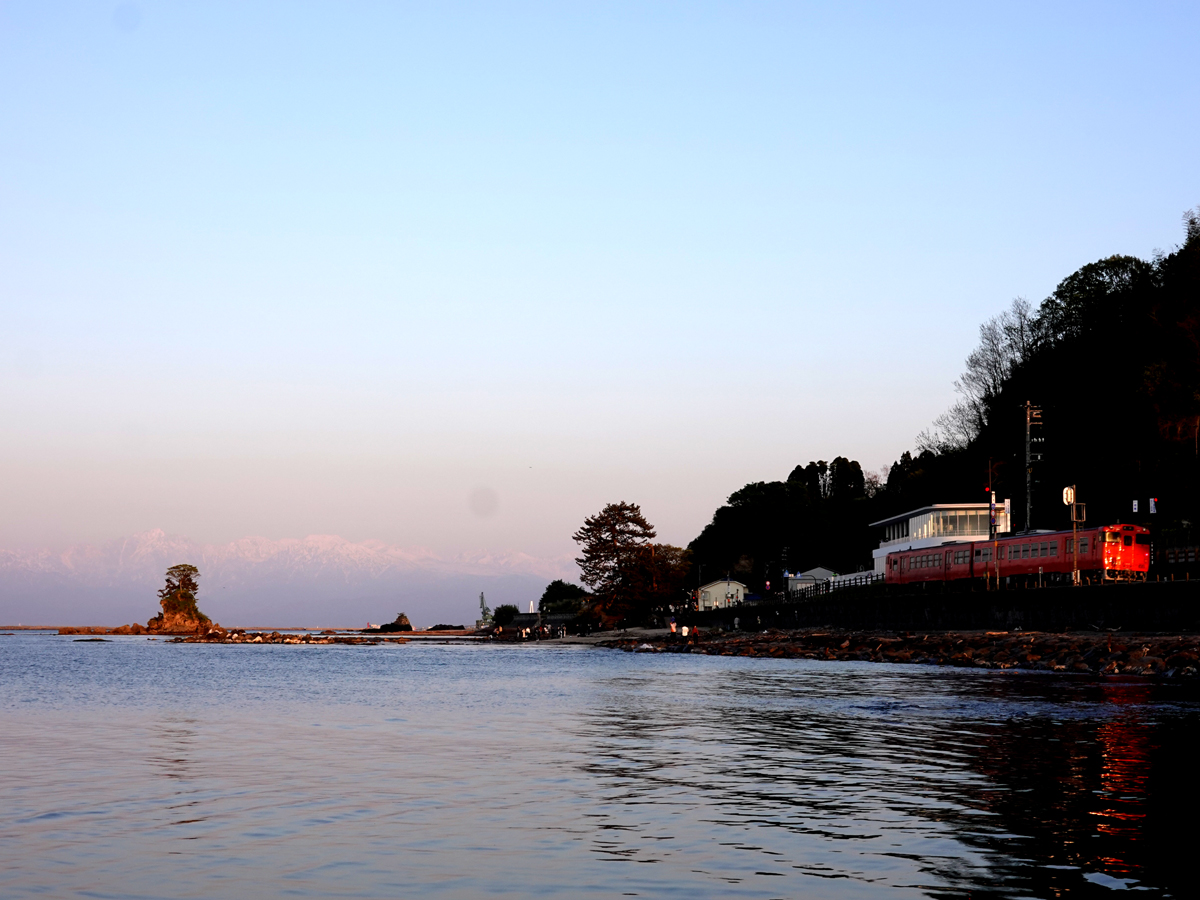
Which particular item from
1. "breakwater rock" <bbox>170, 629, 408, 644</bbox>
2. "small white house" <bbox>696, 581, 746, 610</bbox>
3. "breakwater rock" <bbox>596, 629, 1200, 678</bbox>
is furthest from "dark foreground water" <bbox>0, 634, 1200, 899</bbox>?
"breakwater rock" <bbox>170, 629, 408, 644</bbox>

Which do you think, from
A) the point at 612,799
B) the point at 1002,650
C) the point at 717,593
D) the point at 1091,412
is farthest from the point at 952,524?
the point at 612,799

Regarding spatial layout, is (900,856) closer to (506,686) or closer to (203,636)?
(506,686)

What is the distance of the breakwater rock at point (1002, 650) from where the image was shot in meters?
47.2

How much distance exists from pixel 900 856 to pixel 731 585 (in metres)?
143

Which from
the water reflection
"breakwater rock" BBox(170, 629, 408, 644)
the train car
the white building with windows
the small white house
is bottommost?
"breakwater rock" BBox(170, 629, 408, 644)

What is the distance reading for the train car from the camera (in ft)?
228

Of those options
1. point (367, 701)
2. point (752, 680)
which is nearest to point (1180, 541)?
point (752, 680)

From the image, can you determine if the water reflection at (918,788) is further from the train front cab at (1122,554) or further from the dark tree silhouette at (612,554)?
the dark tree silhouette at (612,554)

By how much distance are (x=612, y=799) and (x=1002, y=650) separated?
150 feet

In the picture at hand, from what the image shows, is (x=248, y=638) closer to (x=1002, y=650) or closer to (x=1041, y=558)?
(x=1041, y=558)

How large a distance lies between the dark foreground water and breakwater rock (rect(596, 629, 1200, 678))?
1152 cm

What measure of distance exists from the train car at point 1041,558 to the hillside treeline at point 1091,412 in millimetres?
5730

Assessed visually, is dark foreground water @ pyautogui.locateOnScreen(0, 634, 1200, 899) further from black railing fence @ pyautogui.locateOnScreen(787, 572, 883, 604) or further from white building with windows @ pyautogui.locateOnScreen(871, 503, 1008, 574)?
black railing fence @ pyautogui.locateOnScreen(787, 572, 883, 604)

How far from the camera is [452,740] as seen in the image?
2652cm
